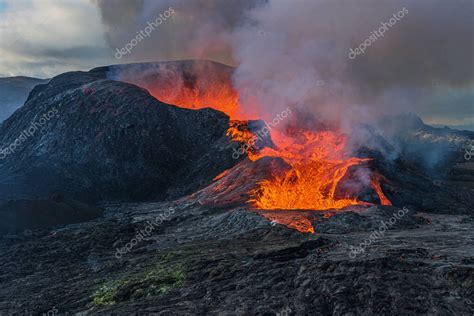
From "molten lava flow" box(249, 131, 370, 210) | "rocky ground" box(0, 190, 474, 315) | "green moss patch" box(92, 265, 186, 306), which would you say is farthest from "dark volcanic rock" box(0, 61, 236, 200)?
"green moss patch" box(92, 265, 186, 306)

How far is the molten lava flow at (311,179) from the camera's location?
3944 centimetres

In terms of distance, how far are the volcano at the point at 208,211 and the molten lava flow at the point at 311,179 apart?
18cm

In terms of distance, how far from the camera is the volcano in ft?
58.2

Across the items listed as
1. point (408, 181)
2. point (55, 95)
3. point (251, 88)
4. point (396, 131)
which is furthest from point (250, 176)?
point (396, 131)

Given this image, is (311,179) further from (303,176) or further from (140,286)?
(140,286)

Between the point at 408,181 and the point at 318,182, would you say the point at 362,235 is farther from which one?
the point at 408,181

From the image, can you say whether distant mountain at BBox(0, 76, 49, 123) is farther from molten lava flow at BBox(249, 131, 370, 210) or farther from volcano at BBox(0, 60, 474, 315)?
molten lava flow at BBox(249, 131, 370, 210)

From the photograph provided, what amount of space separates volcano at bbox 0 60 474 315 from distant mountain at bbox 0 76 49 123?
2968 inches

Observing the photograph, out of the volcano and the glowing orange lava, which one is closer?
the volcano

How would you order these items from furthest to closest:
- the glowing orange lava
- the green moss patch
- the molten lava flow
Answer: the molten lava flow → the glowing orange lava → the green moss patch

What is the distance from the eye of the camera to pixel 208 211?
125 ft

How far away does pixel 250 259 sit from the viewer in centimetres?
2156

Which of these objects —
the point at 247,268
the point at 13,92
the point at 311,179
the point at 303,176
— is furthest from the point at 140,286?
the point at 13,92

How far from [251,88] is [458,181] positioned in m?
46.5
